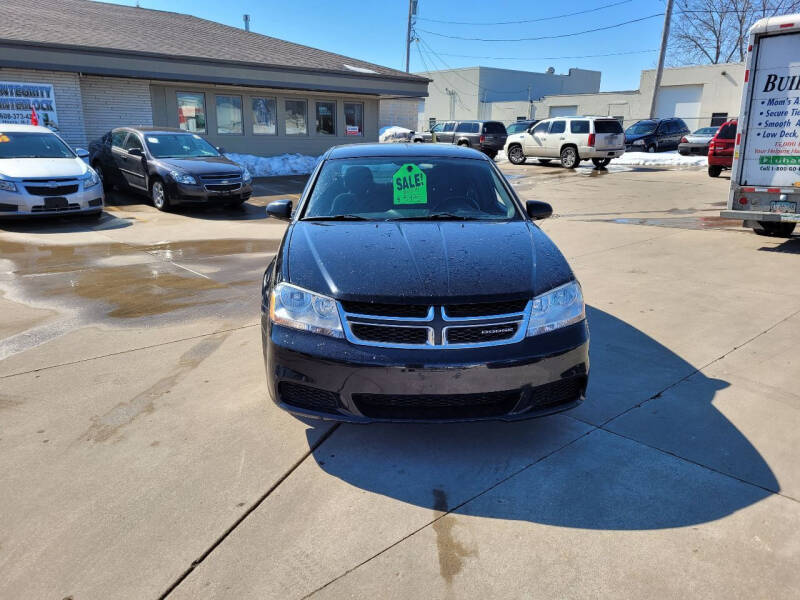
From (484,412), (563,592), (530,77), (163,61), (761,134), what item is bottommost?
(563,592)

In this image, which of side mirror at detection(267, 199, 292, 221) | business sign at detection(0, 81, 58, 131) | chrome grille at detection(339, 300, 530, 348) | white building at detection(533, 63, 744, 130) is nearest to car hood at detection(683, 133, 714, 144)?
white building at detection(533, 63, 744, 130)

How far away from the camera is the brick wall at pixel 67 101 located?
15922 mm

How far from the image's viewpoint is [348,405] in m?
2.94

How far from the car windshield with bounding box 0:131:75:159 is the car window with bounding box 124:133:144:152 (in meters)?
1.58

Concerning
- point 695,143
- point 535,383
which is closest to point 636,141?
point 695,143

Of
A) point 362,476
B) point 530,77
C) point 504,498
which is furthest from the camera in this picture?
point 530,77

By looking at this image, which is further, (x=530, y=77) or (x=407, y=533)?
(x=530, y=77)

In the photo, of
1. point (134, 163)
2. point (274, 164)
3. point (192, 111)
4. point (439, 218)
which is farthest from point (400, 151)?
point (192, 111)

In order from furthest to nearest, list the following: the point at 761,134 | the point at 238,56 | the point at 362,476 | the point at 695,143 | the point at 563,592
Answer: the point at 695,143 → the point at 238,56 → the point at 761,134 → the point at 362,476 → the point at 563,592

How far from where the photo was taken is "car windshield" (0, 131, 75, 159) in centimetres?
1074

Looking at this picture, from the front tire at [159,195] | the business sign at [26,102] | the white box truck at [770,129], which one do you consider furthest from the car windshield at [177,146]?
the white box truck at [770,129]

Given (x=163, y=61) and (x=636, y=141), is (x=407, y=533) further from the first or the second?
(x=636, y=141)

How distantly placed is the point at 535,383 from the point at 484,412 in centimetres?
29

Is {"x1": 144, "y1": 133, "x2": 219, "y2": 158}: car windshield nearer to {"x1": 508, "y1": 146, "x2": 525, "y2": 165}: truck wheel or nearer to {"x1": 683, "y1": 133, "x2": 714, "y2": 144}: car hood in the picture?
{"x1": 508, "y1": 146, "x2": 525, "y2": 165}: truck wheel
